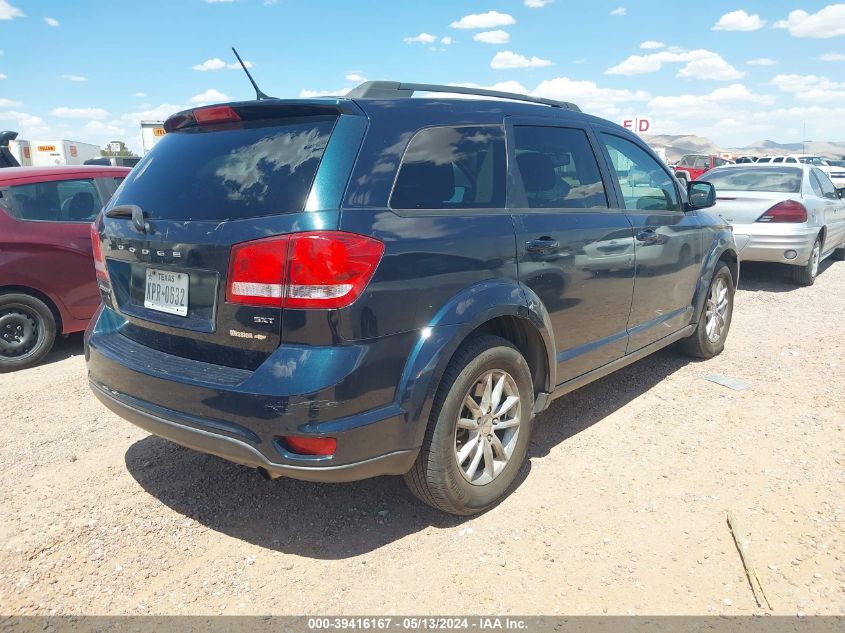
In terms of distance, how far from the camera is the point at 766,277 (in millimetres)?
9359

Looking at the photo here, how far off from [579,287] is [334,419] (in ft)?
5.54

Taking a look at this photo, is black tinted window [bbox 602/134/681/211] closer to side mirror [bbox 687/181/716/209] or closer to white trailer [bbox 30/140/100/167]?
side mirror [bbox 687/181/716/209]

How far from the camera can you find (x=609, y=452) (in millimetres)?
3654

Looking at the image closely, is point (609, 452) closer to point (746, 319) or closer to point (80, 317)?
point (746, 319)

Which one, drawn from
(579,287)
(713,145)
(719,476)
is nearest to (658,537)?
(719,476)

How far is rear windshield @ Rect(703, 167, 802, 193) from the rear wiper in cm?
817

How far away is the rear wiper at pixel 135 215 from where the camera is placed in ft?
8.70

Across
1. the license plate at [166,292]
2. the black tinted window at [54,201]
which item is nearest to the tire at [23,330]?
the black tinted window at [54,201]

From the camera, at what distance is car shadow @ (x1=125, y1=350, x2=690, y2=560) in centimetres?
284

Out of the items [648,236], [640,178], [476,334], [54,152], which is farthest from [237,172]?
[54,152]

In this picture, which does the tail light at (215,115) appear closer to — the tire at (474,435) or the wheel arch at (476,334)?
the wheel arch at (476,334)

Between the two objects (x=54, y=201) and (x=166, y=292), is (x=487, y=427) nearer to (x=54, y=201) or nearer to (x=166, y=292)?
(x=166, y=292)

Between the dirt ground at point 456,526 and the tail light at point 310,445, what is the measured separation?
59 centimetres

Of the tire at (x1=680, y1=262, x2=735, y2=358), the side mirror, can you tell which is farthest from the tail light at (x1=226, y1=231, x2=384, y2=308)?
the tire at (x1=680, y1=262, x2=735, y2=358)
